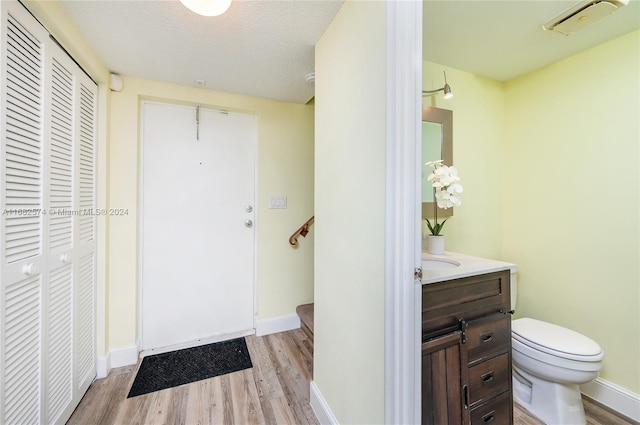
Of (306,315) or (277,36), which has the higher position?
(277,36)

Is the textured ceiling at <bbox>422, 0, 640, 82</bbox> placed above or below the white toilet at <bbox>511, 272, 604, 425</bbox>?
above

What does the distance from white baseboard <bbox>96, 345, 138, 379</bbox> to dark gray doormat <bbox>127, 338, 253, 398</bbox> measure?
0.10 m

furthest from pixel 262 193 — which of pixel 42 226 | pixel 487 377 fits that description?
pixel 487 377

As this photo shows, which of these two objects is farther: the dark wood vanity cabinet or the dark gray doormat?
the dark gray doormat

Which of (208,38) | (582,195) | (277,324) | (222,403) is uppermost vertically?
(208,38)

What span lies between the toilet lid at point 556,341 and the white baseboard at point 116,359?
2.52 metres

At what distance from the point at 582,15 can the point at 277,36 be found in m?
1.52

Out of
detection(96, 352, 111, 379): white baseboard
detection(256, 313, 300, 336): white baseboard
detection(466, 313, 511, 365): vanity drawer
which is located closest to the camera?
detection(466, 313, 511, 365): vanity drawer

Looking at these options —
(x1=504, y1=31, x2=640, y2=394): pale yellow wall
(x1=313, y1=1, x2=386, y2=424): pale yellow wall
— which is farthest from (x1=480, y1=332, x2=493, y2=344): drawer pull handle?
(x1=504, y1=31, x2=640, y2=394): pale yellow wall

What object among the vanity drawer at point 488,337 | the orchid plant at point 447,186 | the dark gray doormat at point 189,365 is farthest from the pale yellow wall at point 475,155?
the dark gray doormat at point 189,365

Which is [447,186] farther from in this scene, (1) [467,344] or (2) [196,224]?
(2) [196,224]

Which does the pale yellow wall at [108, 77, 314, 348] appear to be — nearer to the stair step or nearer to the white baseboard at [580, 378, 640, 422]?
the stair step

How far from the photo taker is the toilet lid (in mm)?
1292

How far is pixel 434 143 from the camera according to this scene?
1737 millimetres
